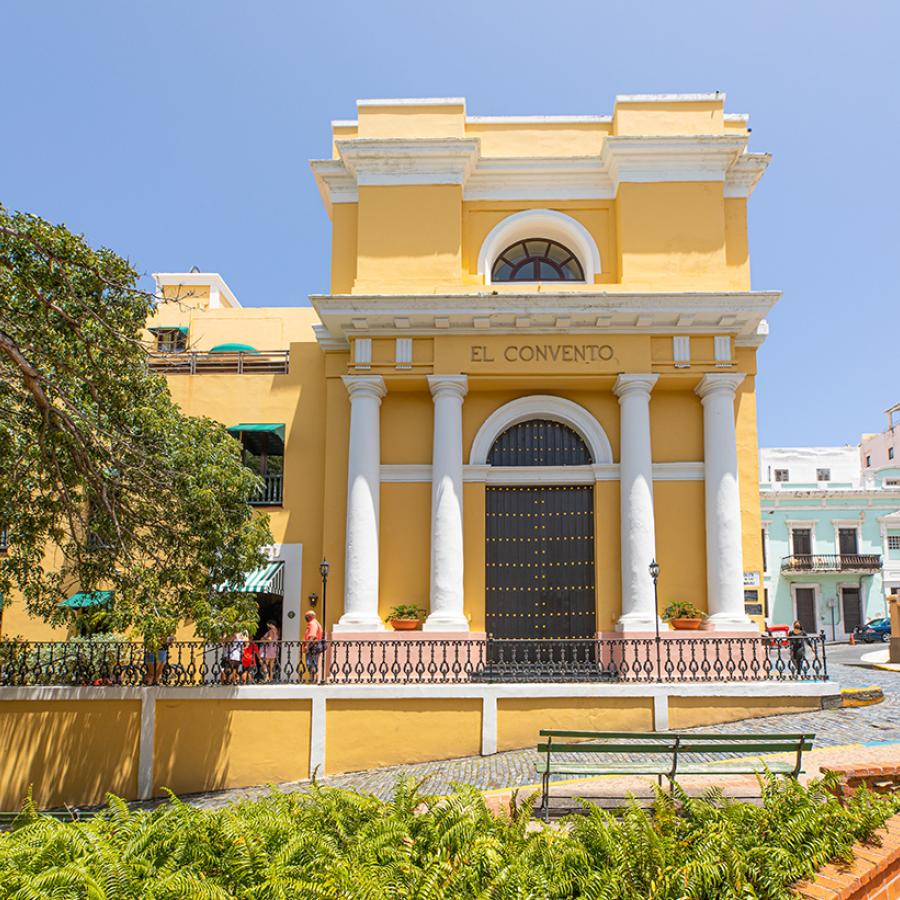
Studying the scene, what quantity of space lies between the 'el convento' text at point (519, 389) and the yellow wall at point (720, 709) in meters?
2.27

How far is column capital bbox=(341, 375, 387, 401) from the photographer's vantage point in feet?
53.9

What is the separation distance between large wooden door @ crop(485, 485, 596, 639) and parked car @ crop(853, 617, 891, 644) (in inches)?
1126

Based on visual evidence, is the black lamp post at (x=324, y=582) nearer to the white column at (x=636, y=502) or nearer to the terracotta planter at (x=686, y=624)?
the white column at (x=636, y=502)

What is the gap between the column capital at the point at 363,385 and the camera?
1644 centimetres

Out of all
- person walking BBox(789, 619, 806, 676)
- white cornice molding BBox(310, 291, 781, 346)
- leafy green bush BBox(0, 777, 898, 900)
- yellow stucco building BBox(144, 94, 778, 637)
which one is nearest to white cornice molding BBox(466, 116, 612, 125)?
yellow stucco building BBox(144, 94, 778, 637)

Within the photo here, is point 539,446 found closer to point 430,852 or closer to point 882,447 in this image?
point 430,852

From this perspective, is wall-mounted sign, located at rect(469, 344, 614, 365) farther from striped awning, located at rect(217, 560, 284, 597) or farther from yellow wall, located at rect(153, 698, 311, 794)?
yellow wall, located at rect(153, 698, 311, 794)

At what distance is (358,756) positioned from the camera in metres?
12.9

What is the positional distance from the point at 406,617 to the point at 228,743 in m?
4.01

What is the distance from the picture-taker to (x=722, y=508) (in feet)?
51.9

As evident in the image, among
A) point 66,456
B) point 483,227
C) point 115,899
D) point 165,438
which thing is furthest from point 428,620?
point 115,899

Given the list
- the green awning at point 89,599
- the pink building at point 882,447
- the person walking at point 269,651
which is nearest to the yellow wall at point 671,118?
the person walking at point 269,651

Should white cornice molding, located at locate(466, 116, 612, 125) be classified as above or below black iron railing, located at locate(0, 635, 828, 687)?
above

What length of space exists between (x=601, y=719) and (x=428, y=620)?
3.87 meters
